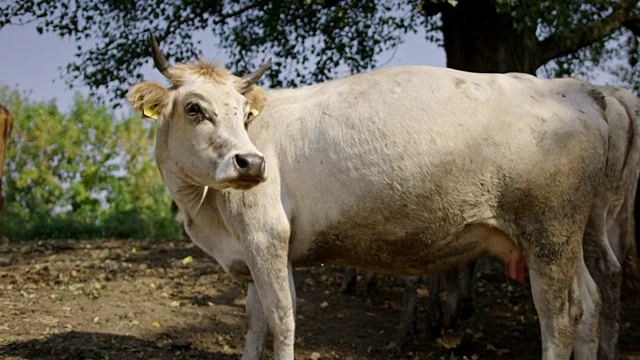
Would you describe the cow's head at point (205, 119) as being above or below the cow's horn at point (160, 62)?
below

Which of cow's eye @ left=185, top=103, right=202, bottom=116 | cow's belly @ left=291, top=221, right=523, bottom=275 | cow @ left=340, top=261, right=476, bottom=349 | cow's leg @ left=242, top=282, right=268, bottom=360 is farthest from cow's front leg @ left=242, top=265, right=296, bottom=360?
cow @ left=340, top=261, right=476, bottom=349

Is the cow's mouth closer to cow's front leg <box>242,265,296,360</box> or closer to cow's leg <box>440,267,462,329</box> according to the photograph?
cow's front leg <box>242,265,296,360</box>

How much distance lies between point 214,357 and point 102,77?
19.3 ft

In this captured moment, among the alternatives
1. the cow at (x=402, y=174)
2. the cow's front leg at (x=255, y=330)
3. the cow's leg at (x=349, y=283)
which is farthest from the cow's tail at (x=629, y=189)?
the cow's leg at (x=349, y=283)

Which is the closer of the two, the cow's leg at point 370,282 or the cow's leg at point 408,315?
the cow's leg at point 408,315

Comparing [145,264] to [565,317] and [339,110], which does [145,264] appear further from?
[565,317]

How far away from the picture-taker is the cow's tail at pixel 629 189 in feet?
23.9

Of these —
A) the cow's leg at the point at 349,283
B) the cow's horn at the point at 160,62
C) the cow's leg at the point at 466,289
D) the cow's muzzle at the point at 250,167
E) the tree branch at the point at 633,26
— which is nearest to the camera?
the cow's muzzle at the point at 250,167

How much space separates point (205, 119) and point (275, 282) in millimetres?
1331

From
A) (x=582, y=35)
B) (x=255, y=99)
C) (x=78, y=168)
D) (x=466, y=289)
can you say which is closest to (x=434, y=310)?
(x=466, y=289)

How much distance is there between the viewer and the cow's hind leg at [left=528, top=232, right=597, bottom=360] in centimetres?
591

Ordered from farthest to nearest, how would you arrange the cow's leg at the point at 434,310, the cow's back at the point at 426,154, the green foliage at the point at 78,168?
the green foliage at the point at 78,168 < the cow's leg at the point at 434,310 < the cow's back at the point at 426,154

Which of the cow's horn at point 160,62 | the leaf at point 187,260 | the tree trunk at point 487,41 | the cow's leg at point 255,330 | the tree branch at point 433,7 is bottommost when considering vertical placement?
the leaf at point 187,260

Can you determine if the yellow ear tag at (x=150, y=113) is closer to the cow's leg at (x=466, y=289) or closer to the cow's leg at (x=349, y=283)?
the cow's leg at (x=466, y=289)
